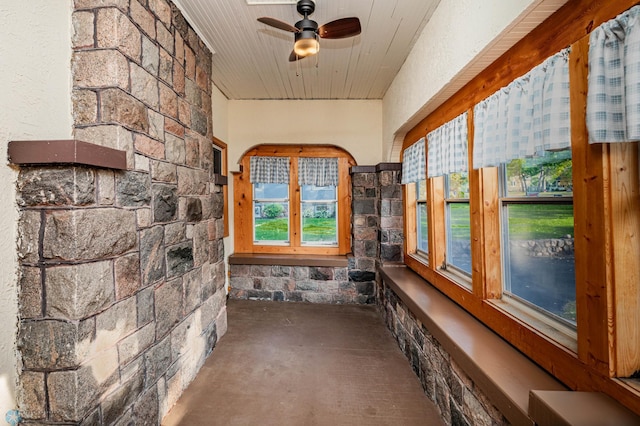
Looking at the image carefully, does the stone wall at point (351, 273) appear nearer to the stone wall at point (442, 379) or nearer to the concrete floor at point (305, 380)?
the concrete floor at point (305, 380)

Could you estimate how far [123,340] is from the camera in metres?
1.48

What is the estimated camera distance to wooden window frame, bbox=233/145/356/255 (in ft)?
14.1

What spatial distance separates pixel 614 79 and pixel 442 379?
192cm

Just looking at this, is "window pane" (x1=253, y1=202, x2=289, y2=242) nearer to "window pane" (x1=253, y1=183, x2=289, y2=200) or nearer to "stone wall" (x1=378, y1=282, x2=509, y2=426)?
"window pane" (x1=253, y1=183, x2=289, y2=200)

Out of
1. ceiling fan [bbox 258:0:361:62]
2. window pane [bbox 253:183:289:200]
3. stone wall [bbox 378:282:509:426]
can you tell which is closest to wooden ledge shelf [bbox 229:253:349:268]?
window pane [bbox 253:183:289:200]

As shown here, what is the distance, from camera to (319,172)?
4.24 metres

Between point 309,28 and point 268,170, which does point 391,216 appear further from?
point 309,28

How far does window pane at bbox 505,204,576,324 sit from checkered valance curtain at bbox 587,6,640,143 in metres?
0.47

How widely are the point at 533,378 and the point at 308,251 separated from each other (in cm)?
333

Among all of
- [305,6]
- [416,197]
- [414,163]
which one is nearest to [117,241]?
[305,6]

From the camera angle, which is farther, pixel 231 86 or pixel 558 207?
pixel 231 86

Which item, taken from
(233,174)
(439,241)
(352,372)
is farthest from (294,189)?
(352,372)

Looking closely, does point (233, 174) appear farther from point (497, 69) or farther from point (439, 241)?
point (497, 69)

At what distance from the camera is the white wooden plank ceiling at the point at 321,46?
2.07m
